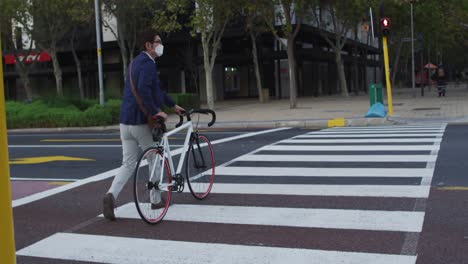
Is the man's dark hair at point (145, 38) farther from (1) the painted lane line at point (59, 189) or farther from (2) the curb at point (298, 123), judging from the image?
(2) the curb at point (298, 123)

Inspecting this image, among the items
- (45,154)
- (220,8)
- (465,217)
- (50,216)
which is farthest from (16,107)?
(465,217)

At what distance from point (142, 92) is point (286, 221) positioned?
210 centimetres

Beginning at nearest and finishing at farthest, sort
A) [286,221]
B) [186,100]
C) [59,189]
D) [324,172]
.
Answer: [286,221] → [59,189] → [324,172] → [186,100]

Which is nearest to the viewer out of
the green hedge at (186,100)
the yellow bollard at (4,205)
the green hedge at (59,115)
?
the yellow bollard at (4,205)

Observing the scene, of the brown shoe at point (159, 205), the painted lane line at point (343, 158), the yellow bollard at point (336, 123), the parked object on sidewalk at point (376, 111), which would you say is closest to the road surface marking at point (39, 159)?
the painted lane line at point (343, 158)

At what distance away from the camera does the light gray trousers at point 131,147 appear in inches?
248

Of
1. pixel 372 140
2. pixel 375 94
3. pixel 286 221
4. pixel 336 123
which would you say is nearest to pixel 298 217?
pixel 286 221

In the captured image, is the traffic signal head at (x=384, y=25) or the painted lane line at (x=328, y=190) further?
the traffic signal head at (x=384, y=25)

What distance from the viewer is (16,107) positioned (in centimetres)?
2412

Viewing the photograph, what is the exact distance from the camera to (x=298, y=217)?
6188 mm

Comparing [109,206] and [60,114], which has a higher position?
[60,114]

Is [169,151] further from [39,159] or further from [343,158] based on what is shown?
[39,159]

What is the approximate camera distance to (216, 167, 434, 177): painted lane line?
27.5ft

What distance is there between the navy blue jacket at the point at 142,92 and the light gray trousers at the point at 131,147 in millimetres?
86
